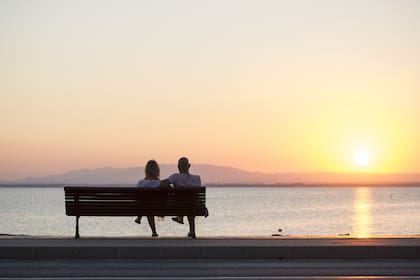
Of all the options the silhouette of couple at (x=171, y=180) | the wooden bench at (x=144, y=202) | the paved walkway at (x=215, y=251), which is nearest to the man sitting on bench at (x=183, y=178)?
the silhouette of couple at (x=171, y=180)

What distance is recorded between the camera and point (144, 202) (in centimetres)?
1700

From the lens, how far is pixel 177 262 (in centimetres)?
1367

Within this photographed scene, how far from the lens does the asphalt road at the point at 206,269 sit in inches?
462

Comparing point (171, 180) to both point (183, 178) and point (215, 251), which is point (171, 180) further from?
point (215, 251)

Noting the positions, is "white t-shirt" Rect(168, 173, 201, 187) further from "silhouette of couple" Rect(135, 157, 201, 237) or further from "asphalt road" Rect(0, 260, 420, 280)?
"asphalt road" Rect(0, 260, 420, 280)

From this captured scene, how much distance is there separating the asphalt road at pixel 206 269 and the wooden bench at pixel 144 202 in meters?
3.13

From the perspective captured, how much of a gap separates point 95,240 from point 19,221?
6573 centimetres

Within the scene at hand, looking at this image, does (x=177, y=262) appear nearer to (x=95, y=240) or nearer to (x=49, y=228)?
(x=95, y=240)

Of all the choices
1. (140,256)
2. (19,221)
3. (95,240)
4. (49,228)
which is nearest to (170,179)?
(95,240)

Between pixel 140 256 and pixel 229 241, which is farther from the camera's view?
pixel 229 241

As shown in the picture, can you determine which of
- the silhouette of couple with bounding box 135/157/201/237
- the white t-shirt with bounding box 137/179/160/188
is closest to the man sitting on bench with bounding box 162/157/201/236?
the silhouette of couple with bounding box 135/157/201/237

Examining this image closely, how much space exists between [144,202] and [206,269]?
15.1 ft

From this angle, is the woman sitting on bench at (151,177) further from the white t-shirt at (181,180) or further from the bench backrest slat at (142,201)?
the bench backrest slat at (142,201)

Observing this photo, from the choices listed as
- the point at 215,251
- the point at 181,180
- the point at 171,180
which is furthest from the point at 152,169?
the point at 215,251
